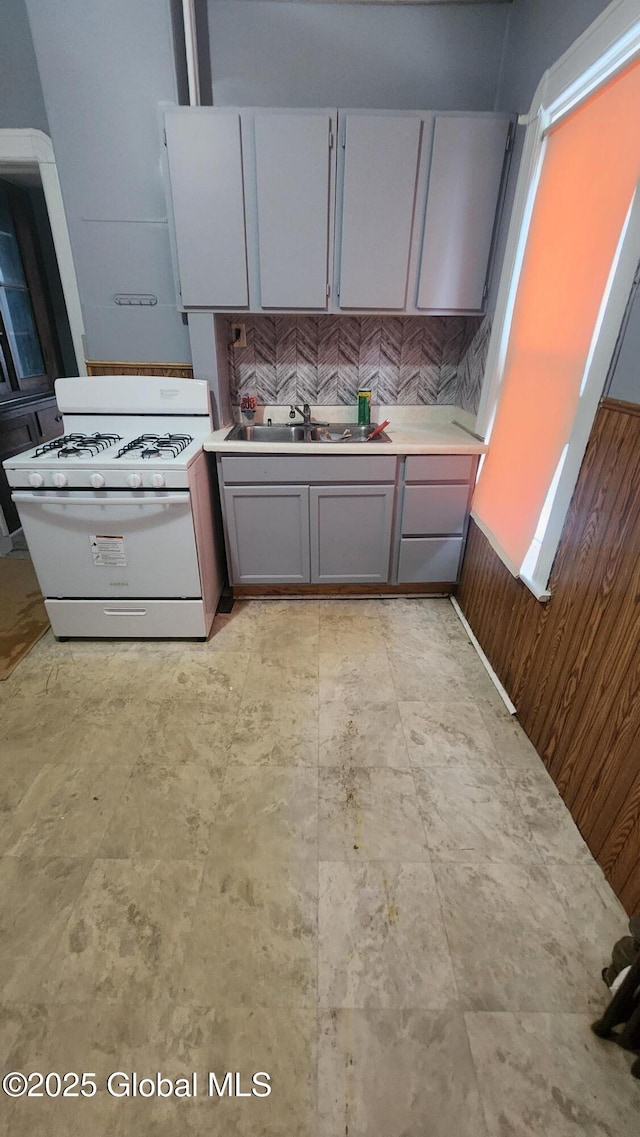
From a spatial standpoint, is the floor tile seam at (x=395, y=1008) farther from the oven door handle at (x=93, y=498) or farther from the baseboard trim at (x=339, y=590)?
the baseboard trim at (x=339, y=590)

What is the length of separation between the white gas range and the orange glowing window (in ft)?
4.52

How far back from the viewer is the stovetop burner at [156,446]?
2.12 metres

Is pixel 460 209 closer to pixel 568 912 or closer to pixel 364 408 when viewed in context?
pixel 364 408

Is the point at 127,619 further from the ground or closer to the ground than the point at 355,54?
closer to the ground

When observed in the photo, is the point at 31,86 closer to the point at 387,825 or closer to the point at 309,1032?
the point at 387,825

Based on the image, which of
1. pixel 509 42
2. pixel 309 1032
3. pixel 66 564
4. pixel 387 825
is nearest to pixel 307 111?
pixel 509 42

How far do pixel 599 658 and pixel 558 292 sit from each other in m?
1.24

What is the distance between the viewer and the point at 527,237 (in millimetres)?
1947

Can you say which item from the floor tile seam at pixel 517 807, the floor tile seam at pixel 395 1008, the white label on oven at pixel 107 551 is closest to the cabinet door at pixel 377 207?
the white label on oven at pixel 107 551

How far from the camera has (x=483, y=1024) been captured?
110 cm

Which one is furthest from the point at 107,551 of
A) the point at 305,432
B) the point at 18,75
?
the point at 18,75

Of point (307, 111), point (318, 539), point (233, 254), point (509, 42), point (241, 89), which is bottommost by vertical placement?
Result: point (318, 539)

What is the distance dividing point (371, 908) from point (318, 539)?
1.67m

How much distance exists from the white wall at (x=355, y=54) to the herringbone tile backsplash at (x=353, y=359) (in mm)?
961
